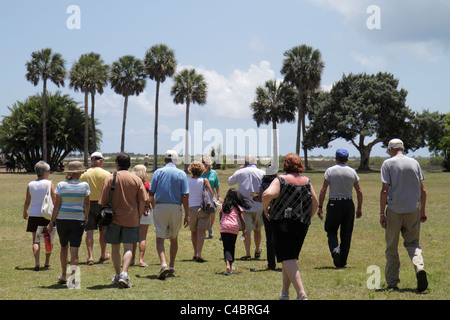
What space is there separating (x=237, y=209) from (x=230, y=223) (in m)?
0.35

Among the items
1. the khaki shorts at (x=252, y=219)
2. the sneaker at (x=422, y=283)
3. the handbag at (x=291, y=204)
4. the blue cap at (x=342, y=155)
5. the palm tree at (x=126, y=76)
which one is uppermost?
the palm tree at (x=126, y=76)

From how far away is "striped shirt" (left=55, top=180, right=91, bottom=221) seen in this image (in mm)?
7625

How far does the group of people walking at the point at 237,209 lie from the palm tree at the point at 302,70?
188 ft

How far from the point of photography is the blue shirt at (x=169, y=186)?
8.16 m

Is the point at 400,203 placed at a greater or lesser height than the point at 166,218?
greater

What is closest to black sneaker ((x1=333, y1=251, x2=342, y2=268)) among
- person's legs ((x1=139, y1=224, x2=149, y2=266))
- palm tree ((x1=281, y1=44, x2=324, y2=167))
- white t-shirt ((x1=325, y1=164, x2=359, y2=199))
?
white t-shirt ((x1=325, y1=164, x2=359, y2=199))

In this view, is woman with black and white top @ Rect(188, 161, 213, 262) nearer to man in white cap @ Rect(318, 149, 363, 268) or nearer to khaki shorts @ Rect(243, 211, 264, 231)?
khaki shorts @ Rect(243, 211, 264, 231)

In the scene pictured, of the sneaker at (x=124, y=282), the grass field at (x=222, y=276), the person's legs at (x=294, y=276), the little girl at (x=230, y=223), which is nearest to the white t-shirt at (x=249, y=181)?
the little girl at (x=230, y=223)

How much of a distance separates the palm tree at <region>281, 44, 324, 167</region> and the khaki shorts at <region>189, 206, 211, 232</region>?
5704cm

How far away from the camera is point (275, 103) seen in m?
70.8

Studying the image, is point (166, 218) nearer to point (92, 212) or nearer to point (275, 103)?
point (92, 212)

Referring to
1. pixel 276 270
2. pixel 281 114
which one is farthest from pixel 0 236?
pixel 281 114

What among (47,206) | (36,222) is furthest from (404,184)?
(36,222)

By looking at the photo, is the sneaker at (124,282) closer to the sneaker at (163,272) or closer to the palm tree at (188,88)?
the sneaker at (163,272)
